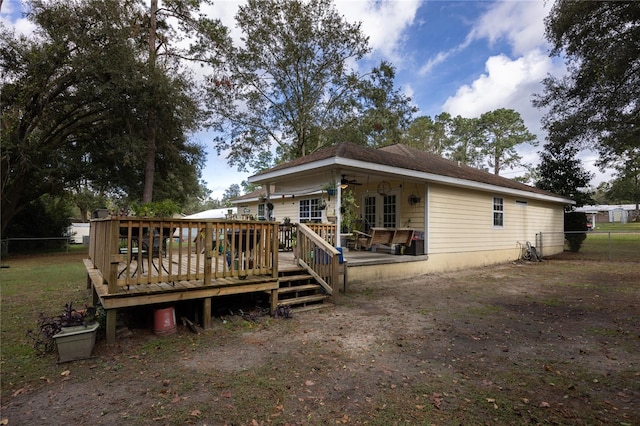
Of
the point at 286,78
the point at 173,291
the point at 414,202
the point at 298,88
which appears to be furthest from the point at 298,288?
the point at 286,78

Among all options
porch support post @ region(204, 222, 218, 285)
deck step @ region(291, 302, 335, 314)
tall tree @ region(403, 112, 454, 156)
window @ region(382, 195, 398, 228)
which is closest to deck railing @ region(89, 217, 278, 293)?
porch support post @ region(204, 222, 218, 285)

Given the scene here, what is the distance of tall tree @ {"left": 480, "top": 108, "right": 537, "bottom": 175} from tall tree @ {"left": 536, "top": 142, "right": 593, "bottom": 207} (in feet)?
54.9

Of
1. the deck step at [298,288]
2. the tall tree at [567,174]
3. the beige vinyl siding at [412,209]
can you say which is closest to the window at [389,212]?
the beige vinyl siding at [412,209]

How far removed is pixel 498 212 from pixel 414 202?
14.5 feet

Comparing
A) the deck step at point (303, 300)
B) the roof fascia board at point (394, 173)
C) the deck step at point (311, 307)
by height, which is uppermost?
the roof fascia board at point (394, 173)

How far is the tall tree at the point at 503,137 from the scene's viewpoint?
3188 centimetres

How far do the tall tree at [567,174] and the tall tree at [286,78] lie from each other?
12380mm

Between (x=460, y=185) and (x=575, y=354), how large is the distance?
22.8 ft

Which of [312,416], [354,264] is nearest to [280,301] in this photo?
[354,264]

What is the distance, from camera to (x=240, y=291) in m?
4.60

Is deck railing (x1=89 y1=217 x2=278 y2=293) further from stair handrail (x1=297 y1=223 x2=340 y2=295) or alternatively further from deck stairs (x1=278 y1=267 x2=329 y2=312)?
stair handrail (x1=297 y1=223 x2=340 y2=295)

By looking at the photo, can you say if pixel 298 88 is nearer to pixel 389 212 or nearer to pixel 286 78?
pixel 286 78

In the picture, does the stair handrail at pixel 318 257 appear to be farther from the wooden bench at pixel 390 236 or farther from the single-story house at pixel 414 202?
the wooden bench at pixel 390 236

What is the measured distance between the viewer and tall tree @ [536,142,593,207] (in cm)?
1692
